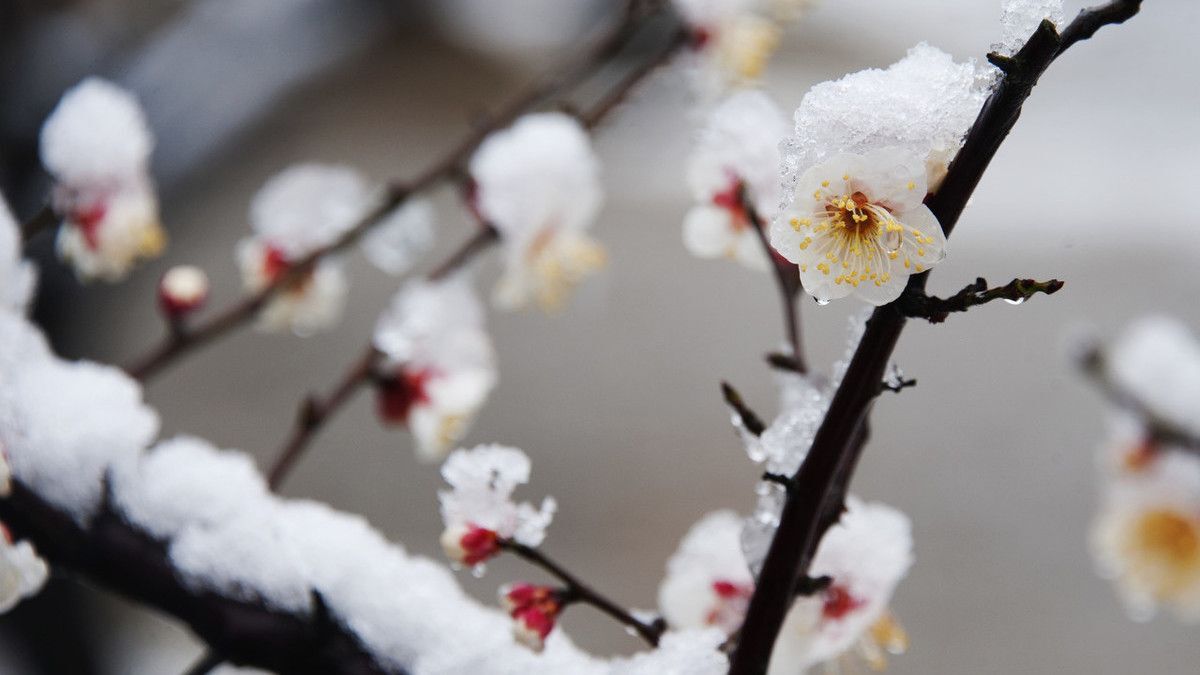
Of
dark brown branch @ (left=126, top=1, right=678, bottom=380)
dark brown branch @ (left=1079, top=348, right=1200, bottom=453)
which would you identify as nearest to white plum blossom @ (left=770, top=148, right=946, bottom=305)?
dark brown branch @ (left=126, top=1, right=678, bottom=380)

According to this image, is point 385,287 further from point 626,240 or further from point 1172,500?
point 1172,500

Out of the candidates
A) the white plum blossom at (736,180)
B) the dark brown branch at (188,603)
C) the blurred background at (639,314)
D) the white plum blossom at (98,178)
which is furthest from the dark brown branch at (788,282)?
the blurred background at (639,314)

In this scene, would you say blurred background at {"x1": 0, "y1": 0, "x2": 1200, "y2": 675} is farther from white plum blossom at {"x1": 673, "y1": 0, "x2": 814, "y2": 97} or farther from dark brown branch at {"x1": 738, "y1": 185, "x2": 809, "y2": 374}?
dark brown branch at {"x1": 738, "y1": 185, "x2": 809, "y2": 374}

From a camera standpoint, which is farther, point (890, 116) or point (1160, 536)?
point (1160, 536)

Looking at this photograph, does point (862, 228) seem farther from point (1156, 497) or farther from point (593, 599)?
point (1156, 497)

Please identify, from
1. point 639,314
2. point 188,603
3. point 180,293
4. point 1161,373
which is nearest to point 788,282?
point 188,603

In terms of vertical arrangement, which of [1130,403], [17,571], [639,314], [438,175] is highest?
[639,314]

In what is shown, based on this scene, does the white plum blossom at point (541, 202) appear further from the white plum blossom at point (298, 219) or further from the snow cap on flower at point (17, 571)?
the snow cap on flower at point (17, 571)
